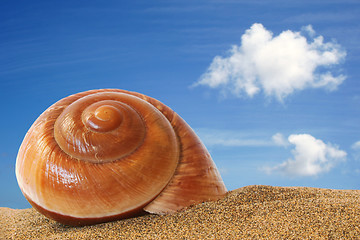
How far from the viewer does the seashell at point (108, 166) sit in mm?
3645

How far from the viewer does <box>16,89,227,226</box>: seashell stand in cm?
364

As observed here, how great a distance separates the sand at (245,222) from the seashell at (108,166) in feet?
0.53

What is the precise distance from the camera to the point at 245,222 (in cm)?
340

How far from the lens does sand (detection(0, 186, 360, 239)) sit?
3.17m

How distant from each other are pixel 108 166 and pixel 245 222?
1.52 metres

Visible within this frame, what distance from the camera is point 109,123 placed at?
375cm

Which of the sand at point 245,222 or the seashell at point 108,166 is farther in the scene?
the seashell at point 108,166

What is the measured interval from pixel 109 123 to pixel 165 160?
2.41ft

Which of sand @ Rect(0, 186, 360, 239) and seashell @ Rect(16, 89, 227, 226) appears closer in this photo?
sand @ Rect(0, 186, 360, 239)

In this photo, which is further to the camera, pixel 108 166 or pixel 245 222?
pixel 108 166

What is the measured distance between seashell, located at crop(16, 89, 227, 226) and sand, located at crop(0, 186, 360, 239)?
0.53 ft

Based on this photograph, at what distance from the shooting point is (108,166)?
3684 mm

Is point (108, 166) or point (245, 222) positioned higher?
point (108, 166)

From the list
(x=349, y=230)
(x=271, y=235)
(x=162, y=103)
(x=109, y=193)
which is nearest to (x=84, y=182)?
(x=109, y=193)
